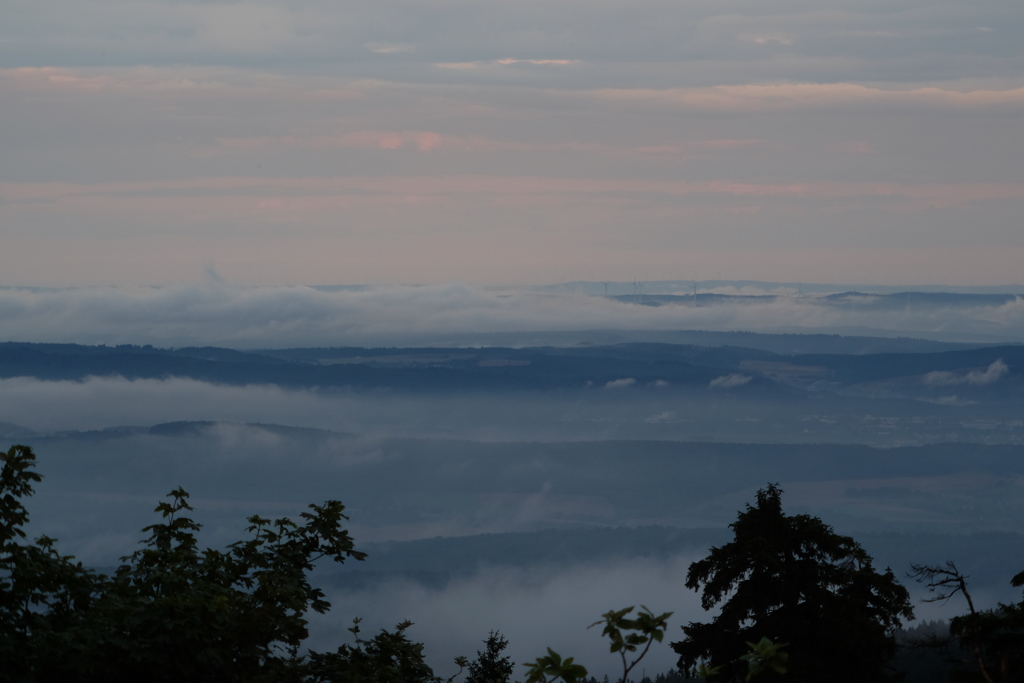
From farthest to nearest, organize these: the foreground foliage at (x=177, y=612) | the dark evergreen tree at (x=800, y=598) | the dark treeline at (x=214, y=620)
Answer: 1. the dark evergreen tree at (x=800, y=598)
2. the foreground foliage at (x=177, y=612)
3. the dark treeline at (x=214, y=620)

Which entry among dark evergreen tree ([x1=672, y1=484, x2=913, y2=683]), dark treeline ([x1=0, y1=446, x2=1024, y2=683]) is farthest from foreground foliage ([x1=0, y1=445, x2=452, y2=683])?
dark evergreen tree ([x1=672, y1=484, x2=913, y2=683])

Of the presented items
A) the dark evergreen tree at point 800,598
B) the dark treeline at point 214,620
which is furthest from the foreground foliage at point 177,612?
the dark evergreen tree at point 800,598

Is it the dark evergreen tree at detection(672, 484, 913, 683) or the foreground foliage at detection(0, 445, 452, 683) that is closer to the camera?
the foreground foliage at detection(0, 445, 452, 683)

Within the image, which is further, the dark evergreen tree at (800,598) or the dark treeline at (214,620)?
the dark evergreen tree at (800,598)

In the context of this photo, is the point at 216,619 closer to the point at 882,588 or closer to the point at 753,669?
the point at 753,669

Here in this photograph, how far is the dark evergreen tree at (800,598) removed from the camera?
39.3 m

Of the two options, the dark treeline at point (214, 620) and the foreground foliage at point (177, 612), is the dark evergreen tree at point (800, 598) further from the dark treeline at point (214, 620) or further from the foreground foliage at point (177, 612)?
the foreground foliage at point (177, 612)

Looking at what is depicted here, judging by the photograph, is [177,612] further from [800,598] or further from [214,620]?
[800,598]

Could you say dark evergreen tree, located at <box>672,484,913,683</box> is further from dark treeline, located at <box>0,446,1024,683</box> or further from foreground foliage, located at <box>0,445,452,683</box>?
foreground foliage, located at <box>0,445,452,683</box>

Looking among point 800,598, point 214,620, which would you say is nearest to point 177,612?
point 214,620

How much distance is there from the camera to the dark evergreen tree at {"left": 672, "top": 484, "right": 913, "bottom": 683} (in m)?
39.3

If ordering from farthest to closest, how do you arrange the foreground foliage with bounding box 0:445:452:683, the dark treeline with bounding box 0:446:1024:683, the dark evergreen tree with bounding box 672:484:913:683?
1. the dark evergreen tree with bounding box 672:484:913:683
2. the foreground foliage with bounding box 0:445:452:683
3. the dark treeline with bounding box 0:446:1024:683

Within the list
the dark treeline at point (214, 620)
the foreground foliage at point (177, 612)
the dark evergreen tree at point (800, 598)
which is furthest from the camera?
the dark evergreen tree at point (800, 598)

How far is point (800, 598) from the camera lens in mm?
41375
